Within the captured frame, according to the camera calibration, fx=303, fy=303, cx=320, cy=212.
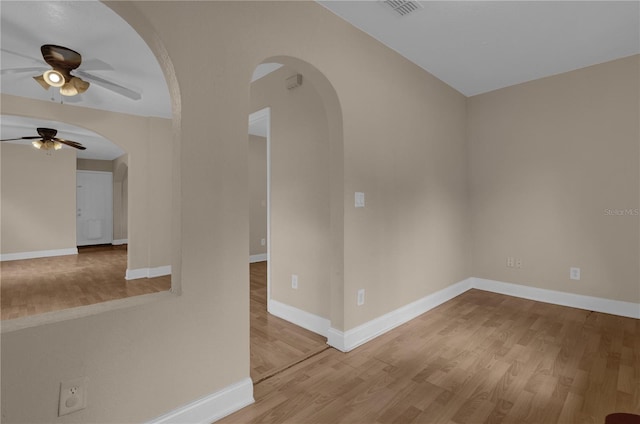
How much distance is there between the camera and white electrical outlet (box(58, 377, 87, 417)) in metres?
1.22

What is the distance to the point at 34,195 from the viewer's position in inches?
278

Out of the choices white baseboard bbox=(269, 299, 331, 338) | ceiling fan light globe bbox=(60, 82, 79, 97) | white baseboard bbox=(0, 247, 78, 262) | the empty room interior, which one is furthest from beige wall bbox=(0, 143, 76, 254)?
white baseboard bbox=(269, 299, 331, 338)

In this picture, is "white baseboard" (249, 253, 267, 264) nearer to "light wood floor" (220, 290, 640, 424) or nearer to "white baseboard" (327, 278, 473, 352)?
"white baseboard" (327, 278, 473, 352)

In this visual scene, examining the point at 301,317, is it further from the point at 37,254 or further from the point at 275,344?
the point at 37,254

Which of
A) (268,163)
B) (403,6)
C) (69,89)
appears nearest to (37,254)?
(69,89)

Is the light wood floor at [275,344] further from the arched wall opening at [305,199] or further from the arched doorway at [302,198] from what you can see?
the arched wall opening at [305,199]

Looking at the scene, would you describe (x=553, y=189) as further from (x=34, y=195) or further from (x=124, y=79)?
(x=34, y=195)

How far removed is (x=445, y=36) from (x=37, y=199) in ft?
29.5

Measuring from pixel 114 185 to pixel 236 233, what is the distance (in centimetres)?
954

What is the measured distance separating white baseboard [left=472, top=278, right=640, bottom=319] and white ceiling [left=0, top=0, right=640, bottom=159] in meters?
2.53

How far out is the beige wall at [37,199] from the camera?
266 inches

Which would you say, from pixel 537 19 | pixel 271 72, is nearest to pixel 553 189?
pixel 537 19

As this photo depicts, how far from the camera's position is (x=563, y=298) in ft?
11.4

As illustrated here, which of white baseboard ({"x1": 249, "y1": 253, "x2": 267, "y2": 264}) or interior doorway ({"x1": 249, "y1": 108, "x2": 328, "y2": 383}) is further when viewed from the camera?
white baseboard ({"x1": 249, "y1": 253, "x2": 267, "y2": 264})
